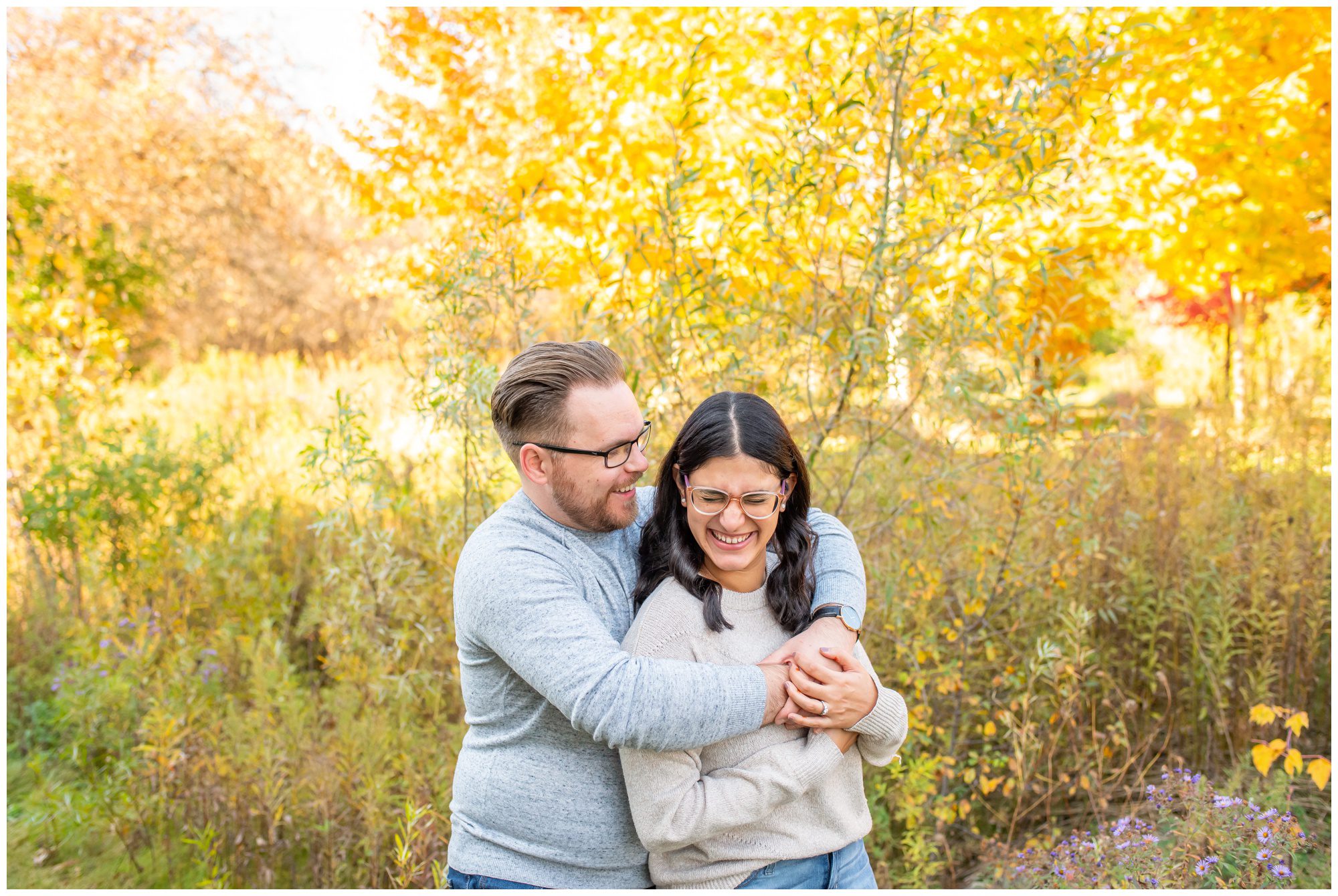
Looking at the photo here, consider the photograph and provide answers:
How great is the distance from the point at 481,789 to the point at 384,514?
7.92 feet

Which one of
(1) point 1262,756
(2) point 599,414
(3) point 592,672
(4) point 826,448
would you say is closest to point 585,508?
(2) point 599,414

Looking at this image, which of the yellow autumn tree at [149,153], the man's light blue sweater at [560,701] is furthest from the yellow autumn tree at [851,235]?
the yellow autumn tree at [149,153]

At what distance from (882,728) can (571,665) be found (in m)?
0.59

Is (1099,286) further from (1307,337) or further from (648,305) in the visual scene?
(648,305)

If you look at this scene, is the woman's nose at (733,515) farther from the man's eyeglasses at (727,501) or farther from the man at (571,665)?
the man at (571,665)

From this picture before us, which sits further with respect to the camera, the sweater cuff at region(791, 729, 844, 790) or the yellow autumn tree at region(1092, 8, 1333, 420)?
the yellow autumn tree at region(1092, 8, 1333, 420)

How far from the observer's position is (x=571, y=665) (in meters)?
1.52

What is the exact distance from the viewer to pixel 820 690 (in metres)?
1.62

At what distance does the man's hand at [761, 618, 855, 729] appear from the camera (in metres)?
1.68

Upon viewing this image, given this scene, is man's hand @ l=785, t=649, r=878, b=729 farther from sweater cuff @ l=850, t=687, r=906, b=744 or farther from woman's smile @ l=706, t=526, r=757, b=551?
woman's smile @ l=706, t=526, r=757, b=551

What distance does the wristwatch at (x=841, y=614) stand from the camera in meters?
1.77

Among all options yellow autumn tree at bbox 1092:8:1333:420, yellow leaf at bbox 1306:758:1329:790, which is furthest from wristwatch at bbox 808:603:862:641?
yellow autumn tree at bbox 1092:8:1333:420

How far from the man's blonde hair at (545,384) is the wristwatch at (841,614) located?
593mm

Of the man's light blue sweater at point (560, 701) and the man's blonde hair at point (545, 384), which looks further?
the man's blonde hair at point (545, 384)
